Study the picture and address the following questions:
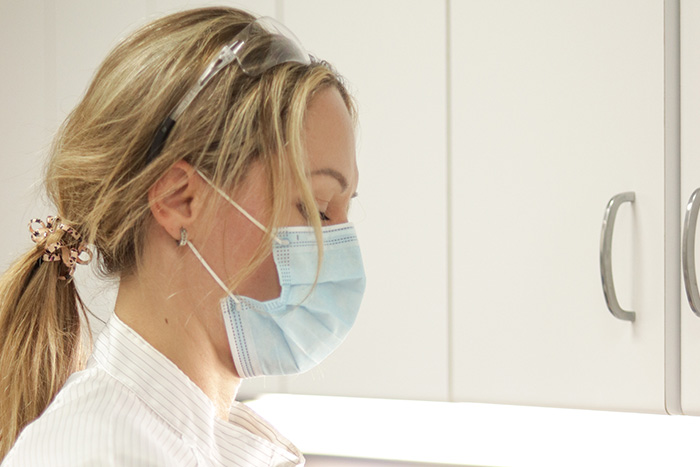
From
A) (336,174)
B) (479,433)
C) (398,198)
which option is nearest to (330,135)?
(336,174)

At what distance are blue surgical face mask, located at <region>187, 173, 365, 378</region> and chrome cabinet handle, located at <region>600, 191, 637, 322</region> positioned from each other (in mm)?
442

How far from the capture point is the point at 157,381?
601mm

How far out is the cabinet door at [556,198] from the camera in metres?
1.02

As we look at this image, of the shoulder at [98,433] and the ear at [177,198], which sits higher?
the ear at [177,198]

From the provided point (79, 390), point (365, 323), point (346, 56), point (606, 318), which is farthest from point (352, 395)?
point (79, 390)

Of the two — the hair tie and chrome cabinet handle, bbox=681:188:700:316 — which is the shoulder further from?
chrome cabinet handle, bbox=681:188:700:316

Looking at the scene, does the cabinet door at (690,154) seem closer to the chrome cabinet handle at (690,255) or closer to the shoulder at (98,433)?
the chrome cabinet handle at (690,255)

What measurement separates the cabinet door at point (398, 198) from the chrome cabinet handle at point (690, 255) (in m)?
0.35

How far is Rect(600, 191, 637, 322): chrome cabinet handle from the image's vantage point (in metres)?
1.00

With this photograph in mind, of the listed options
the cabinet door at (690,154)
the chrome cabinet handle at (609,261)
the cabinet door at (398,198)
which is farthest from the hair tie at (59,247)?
the cabinet door at (690,154)

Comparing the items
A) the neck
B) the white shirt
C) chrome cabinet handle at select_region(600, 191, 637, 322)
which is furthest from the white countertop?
the neck

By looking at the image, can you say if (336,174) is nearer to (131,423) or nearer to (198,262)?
(198,262)

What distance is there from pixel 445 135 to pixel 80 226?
643 millimetres

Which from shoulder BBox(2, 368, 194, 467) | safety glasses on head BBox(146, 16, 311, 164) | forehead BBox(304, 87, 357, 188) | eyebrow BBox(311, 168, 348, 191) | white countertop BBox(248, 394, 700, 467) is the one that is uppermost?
safety glasses on head BBox(146, 16, 311, 164)
